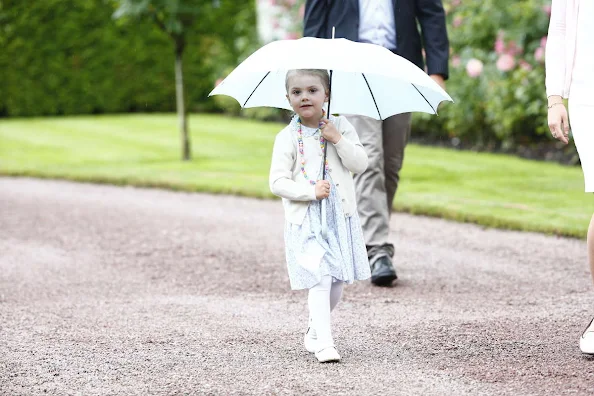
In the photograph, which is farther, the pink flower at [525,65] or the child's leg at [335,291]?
the pink flower at [525,65]

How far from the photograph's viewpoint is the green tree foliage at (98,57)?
16.6 metres

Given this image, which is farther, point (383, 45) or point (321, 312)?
point (383, 45)

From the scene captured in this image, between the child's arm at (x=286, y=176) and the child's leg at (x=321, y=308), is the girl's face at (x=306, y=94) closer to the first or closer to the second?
the child's arm at (x=286, y=176)

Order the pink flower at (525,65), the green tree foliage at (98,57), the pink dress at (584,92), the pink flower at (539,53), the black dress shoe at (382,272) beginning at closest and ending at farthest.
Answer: the pink dress at (584,92), the black dress shoe at (382,272), the pink flower at (539,53), the pink flower at (525,65), the green tree foliage at (98,57)

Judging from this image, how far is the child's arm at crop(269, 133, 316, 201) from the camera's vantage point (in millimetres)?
3781

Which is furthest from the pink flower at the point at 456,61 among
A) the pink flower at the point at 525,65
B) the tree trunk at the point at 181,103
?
the tree trunk at the point at 181,103

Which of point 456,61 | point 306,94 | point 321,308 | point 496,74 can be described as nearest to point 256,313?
point 321,308

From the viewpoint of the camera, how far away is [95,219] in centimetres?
759

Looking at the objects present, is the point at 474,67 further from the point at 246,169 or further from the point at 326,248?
the point at 326,248

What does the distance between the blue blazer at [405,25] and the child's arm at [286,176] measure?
1.48 meters

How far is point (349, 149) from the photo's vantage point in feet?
12.6

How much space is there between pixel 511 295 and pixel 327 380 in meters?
1.78

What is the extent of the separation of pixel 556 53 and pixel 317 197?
1064mm

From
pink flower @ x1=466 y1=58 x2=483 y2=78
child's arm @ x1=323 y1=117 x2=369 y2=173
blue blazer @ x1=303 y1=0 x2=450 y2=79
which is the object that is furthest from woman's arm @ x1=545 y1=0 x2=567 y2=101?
pink flower @ x1=466 y1=58 x2=483 y2=78
